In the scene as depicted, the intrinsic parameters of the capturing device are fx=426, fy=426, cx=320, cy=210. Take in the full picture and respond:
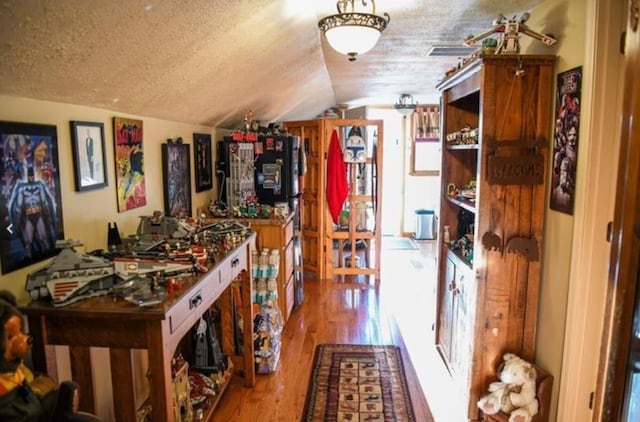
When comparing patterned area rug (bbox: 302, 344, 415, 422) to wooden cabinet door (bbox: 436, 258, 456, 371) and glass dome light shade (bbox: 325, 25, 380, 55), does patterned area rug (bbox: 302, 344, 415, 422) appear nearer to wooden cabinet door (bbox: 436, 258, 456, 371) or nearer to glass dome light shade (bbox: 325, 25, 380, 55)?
wooden cabinet door (bbox: 436, 258, 456, 371)

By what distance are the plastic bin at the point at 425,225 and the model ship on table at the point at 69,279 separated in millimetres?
6382

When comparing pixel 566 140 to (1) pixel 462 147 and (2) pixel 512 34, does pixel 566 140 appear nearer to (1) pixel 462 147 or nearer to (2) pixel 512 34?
(2) pixel 512 34

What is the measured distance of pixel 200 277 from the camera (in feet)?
6.10

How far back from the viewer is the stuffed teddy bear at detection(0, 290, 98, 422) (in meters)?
1.14

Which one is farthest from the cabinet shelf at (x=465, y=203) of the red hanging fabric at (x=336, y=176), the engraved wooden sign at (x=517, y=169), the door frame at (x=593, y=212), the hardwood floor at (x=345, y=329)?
the red hanging fabric at (x=336, y=176)

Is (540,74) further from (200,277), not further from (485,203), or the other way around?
(200,277)

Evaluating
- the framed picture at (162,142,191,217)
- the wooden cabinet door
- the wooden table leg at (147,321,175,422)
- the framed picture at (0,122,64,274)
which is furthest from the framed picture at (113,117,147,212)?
the wooden cabinet door

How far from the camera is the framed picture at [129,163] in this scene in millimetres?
2283

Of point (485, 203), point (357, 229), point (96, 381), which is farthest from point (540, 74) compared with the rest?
point (357, 229)

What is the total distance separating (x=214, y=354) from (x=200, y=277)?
1101 millimetres

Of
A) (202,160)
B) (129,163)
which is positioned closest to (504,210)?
(129,163)

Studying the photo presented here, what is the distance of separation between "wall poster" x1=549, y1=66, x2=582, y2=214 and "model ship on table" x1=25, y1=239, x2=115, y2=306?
2.05 metres

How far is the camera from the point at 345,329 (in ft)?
12.2

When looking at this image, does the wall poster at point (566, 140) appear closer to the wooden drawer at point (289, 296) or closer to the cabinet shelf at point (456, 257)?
the cabinet shelf at point (456, 257)
